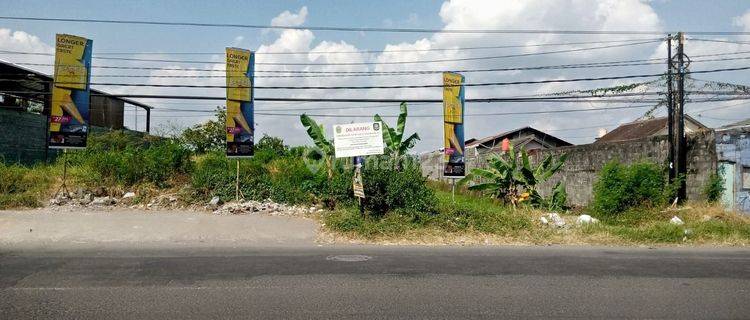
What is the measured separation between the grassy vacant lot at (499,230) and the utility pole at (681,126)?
93.2 inches

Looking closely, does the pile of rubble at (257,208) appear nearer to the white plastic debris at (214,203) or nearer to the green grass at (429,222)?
the white plastic debris at (214,203)

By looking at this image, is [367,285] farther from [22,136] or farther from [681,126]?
[22,136]

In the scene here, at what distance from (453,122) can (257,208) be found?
6.22 meters

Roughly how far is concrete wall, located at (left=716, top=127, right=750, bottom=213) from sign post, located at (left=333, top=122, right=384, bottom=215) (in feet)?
32.8

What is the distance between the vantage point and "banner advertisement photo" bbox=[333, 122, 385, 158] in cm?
1327

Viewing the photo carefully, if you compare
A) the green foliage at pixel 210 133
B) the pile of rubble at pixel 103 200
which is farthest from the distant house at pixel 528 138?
the pile of rubble at pixel 103 200

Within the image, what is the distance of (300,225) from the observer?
13.7 m

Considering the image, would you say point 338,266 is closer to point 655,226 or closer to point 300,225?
point 300,225

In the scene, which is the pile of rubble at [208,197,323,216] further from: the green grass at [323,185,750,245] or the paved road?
the paved road

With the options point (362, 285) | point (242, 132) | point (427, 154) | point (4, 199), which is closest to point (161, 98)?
point (242, 132)

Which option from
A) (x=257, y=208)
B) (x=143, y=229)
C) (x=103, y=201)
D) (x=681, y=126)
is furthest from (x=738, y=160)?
(x=103, y=201)

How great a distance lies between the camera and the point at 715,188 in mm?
15883

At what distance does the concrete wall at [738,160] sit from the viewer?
15555 mm

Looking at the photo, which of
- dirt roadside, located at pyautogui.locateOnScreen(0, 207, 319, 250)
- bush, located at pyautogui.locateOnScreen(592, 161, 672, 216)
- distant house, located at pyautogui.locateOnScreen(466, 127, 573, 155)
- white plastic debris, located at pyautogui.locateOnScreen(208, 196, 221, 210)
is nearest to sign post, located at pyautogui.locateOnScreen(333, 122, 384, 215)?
dirt roadside, located at pyautogui.locateOnScreen(0, 207, 319, 250)
